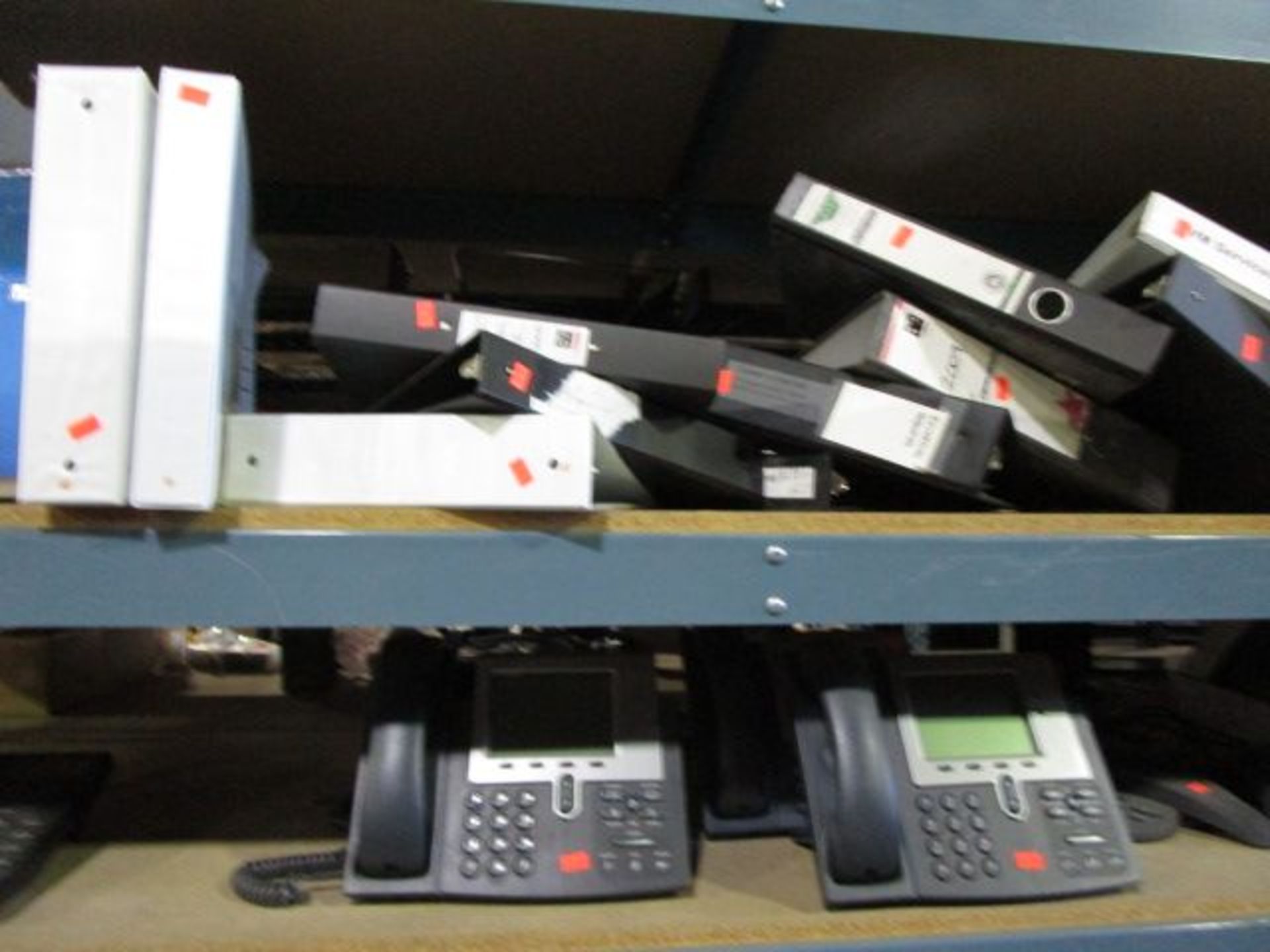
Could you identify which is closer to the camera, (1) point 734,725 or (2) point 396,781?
(2) point 396,781

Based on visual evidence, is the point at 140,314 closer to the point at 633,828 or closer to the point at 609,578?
the point at 609,578

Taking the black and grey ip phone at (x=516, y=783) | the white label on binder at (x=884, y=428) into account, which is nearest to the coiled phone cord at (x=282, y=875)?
the black and grey ip phone at (x=516, y=783)

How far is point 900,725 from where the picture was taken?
2.36 feet

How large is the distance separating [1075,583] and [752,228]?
69 centimetres

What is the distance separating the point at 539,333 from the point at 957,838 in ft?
1.67

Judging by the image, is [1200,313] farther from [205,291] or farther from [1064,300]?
[205,291]

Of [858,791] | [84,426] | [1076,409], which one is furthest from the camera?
[1076,409]

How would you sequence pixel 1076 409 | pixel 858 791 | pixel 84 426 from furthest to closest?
pixel 1076 409 < pixel 858 791 < pixel 84 426

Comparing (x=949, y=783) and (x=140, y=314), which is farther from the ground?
(x=140, y=314)

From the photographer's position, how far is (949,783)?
688 millimetres

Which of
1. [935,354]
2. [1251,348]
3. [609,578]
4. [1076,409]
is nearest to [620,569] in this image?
[609,578]

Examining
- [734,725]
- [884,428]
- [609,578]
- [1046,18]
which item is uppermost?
[1046,18]

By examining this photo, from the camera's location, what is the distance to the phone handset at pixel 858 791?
24.4 inches

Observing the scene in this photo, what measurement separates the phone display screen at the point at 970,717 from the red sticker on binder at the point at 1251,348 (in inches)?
13.0
